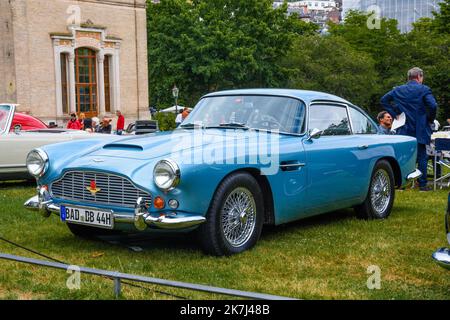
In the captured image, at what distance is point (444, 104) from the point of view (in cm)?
4269

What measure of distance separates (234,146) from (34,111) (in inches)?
988

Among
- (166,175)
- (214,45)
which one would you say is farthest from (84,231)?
(214,45)

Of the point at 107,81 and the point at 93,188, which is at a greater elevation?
the point at 107,81

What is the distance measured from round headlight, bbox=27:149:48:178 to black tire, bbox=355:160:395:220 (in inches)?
143

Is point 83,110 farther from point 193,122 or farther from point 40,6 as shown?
point 193,122

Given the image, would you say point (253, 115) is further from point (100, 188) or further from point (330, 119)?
point (100, 188)

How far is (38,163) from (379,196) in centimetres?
402

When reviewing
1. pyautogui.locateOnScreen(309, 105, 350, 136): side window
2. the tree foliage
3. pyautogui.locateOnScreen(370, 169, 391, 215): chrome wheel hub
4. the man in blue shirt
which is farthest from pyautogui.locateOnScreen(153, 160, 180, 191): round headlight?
the tree foliage

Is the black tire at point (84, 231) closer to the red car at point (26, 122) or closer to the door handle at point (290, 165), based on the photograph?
the door handle at point (290, 165)

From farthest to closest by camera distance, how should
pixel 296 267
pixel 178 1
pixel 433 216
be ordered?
pixel 178 1, pixel 433 216, pixel 296 267

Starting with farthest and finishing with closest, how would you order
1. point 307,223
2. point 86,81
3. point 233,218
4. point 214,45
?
1. point 214,45
2. point 86,81
3. point 307,223
4. point 233,218

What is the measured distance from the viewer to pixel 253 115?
6395 millimetres

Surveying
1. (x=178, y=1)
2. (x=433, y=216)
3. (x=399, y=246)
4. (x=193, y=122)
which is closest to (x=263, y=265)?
(x=399, y=246)

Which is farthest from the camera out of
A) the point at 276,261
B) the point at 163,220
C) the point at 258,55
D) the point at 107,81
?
the point at 258,55
